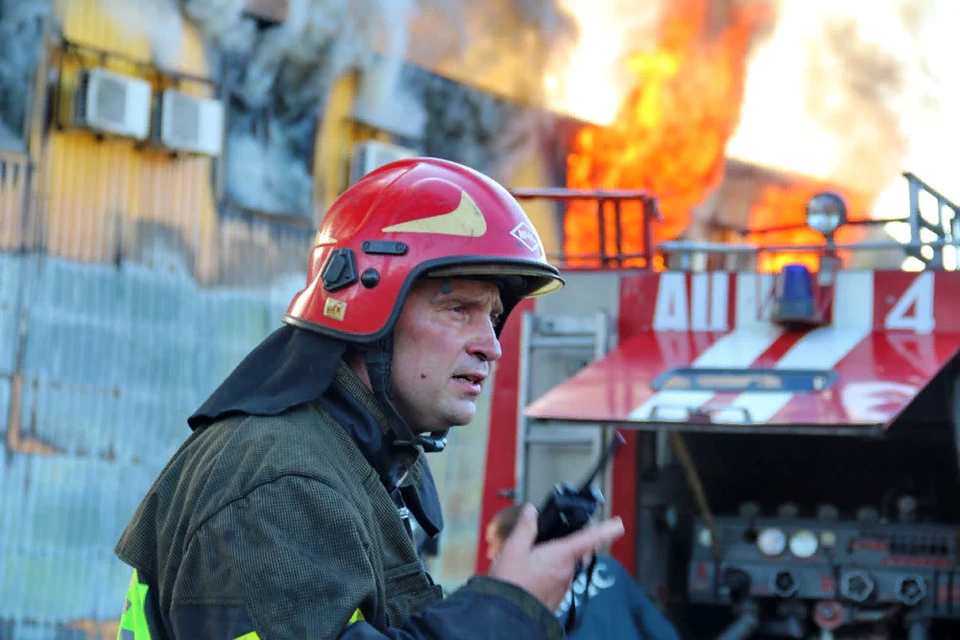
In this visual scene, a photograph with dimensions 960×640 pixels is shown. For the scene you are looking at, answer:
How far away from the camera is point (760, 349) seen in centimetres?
682

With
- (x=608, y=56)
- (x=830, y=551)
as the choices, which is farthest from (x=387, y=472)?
(x=608, y=56)

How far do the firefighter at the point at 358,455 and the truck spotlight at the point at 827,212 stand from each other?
4.26m

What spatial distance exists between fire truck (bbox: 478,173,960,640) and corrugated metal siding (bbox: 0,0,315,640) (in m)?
5.72

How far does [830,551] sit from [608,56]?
12.1m

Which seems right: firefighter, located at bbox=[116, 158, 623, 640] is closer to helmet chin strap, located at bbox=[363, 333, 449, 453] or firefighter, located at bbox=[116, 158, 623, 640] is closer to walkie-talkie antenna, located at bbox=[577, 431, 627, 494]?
helmet chin strap, located at bbox=[363, 333, 449, 453]

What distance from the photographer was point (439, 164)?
9.63 ft

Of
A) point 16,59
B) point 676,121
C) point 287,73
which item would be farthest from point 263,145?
point 676,121

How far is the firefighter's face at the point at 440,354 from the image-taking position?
2719 mm

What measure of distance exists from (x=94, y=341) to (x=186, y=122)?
2202mm

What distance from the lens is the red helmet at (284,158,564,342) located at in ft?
8.85

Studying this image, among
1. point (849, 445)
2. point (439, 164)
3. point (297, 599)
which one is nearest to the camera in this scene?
point (297, 599)

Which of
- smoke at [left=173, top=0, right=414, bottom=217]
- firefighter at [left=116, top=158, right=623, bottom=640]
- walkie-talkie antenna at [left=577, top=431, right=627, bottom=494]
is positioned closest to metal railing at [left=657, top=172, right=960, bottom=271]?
walkie-talkie antenna at [left=577, top=431, right=627, bottom=494]

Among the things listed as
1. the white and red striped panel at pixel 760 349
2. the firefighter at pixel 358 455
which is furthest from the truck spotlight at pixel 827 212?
the firefighter at pixel 358 455

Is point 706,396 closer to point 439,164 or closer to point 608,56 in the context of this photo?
point 439,164
